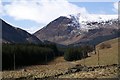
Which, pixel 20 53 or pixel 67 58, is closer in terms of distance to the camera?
pixel 20 53

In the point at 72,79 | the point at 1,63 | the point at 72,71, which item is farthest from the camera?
the point at 1,63

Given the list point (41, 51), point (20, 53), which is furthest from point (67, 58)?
point (20, 53)

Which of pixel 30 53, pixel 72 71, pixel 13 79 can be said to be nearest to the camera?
pixel 13 79

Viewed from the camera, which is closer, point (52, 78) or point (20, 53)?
point (52, 78)

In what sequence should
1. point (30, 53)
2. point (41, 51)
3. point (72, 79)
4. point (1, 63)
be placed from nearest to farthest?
point (72, 79)
point (1, 63)
point (30, 53)
point (41, 51)

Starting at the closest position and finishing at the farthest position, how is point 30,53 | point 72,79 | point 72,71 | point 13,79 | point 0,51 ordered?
1. point 72,79
2. point 13,79
3. point 72,71
4. point 0,51
5. point 30,53

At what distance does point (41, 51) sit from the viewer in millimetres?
71000

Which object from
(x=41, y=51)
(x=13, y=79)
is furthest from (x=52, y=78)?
(x=41, y=51)

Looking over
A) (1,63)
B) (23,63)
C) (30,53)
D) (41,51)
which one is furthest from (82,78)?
(41,51)

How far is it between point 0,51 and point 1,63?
12.1 feet

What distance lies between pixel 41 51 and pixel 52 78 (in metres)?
41.9

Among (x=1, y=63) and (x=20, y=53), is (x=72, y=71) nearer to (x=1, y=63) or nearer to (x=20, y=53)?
(x=1, y=63)

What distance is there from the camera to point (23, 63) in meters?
56.2

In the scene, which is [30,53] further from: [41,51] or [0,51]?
[0,51]
